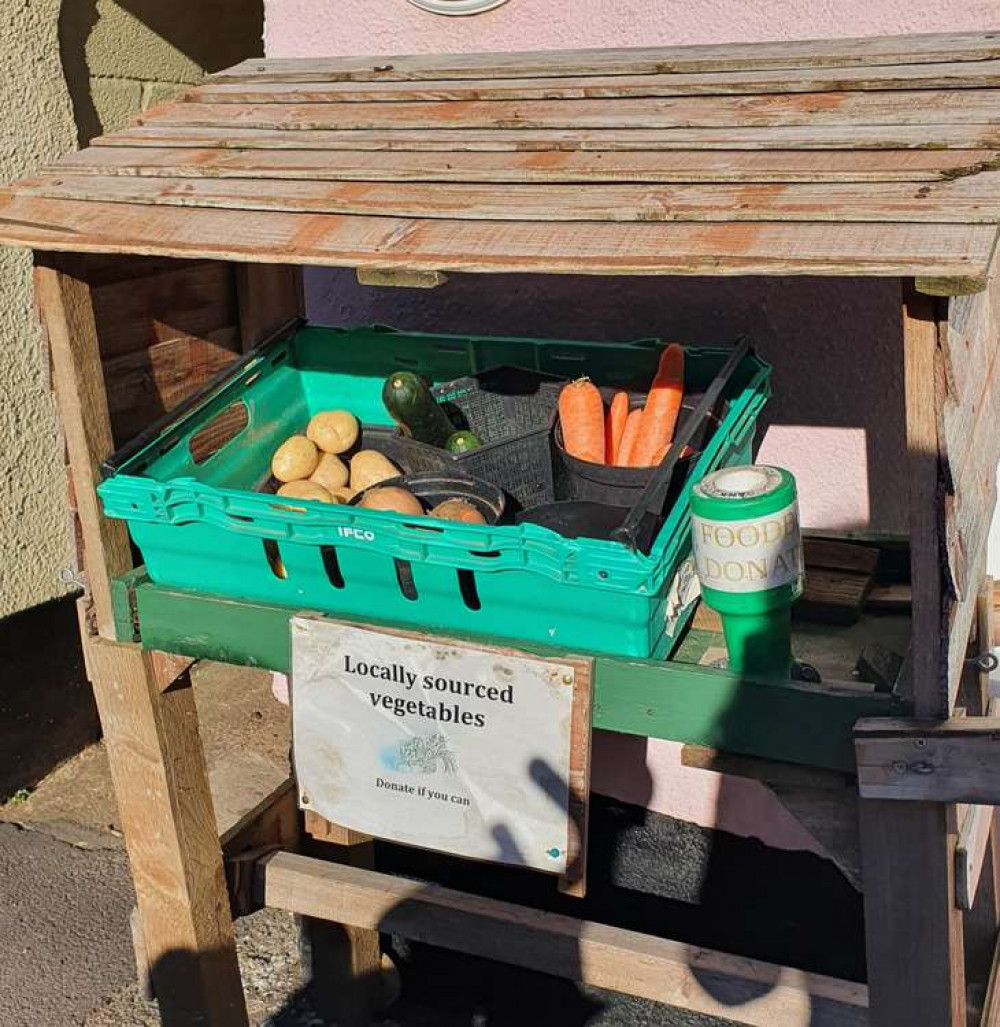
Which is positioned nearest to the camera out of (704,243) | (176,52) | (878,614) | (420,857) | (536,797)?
(704,243)

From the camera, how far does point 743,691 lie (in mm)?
2301

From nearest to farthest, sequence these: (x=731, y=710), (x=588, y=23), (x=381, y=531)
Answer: (x=731, y=710) → (x=381, y=531) → (x=588, y=23)

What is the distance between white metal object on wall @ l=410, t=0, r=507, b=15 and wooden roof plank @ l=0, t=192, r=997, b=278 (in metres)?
1.47

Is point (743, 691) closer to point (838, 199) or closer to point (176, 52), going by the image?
point (838, 199)

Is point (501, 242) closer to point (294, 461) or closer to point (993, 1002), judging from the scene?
point (294, 461)

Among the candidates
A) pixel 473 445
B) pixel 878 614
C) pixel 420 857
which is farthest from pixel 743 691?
pixel 420 857

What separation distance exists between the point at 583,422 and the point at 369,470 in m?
0.50

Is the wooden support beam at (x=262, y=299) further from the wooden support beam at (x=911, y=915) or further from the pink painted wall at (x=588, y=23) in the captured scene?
the wooden support beam at (x=911, y=915)

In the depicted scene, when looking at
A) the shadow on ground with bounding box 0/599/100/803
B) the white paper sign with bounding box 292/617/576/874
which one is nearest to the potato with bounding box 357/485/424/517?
the white paper sign with bounding box 292/617/576/874

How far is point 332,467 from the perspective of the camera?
293cm

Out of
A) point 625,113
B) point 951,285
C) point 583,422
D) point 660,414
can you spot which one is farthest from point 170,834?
point 951,285

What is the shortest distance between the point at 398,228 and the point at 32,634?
331 cm

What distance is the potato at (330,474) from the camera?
9.52 feet

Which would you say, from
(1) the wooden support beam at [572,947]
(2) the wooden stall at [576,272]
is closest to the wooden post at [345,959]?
(2) the wooden stall at [576,272]
